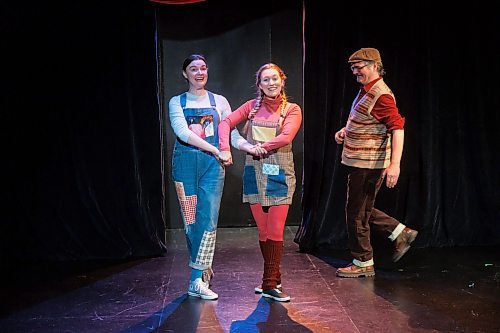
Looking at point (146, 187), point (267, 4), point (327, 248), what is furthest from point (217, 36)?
point (327, 248)

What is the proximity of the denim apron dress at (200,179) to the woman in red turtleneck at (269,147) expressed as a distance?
0.09 meters

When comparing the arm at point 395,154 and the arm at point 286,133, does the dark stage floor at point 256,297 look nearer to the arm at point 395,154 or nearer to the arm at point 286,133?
the arm at point 395,154

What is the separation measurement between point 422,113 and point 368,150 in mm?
1290

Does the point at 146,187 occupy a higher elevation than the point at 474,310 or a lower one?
higher

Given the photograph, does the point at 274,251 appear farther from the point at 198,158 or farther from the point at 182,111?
the point at 182,111

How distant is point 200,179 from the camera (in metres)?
3.80

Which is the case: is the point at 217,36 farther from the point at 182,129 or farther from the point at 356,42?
the point at 182,129

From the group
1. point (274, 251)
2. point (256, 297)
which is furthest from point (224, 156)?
point (256, 297)

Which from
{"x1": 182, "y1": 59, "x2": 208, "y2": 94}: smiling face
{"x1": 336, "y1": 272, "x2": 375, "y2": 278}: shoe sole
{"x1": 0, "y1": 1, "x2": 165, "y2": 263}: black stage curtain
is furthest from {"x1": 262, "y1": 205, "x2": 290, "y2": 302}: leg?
{"x1": 0, "y1": 1, "x2": 165, "y2": 263}: black stage curtain

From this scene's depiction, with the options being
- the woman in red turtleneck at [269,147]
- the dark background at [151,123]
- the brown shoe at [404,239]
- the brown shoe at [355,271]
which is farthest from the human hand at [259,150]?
the dark background at [151,123]

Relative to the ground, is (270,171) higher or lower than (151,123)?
lower

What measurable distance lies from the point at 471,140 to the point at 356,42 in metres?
1.24

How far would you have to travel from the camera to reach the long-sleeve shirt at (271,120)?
→ 364 centimetres

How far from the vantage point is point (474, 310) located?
361 cm
